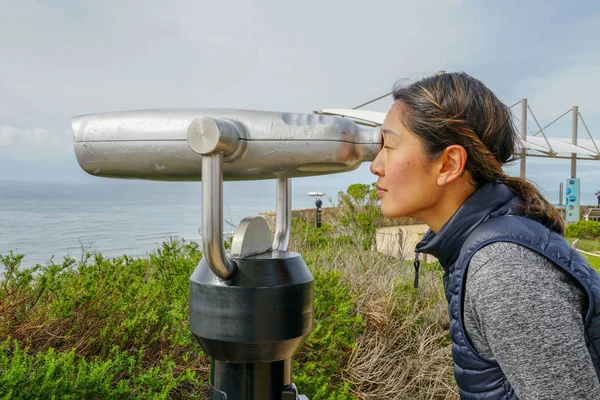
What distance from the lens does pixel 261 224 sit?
856mm

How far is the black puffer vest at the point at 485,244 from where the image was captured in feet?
2.52

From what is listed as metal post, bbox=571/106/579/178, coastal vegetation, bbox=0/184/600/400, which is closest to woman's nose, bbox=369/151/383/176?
coastal vegetation, bbox=0/184/600/400

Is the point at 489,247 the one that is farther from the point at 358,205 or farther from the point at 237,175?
the point at 358,205

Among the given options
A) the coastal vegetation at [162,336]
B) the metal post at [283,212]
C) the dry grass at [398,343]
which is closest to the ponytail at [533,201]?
the metal post at [283,212]

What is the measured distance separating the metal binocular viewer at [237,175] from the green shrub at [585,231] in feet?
35.3

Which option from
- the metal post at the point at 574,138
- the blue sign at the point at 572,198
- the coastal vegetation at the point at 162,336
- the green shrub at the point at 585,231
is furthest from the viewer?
the metal post at the point at 574,138

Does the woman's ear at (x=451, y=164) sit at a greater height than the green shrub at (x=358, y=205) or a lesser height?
greater

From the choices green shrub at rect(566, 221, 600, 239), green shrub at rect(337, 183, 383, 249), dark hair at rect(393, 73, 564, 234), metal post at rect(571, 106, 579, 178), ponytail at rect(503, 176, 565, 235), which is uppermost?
metal post at rect(571, 106, 579, 178)

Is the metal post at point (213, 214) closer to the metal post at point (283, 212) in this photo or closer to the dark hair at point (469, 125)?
the metal post at point (283, 212)

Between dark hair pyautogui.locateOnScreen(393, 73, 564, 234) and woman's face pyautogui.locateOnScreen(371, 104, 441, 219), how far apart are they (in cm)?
2

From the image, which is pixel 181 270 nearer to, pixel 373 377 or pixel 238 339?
pixel 373 377

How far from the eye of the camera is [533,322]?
709 millimetres

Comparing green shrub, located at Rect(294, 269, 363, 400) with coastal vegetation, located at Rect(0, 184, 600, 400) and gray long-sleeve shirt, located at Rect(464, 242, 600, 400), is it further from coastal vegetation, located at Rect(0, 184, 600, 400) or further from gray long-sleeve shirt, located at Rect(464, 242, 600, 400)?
gray long-sleeve shirt, located at Rect(464, 242, 600, 400)

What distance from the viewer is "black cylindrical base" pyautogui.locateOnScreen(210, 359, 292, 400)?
0.78 meters
